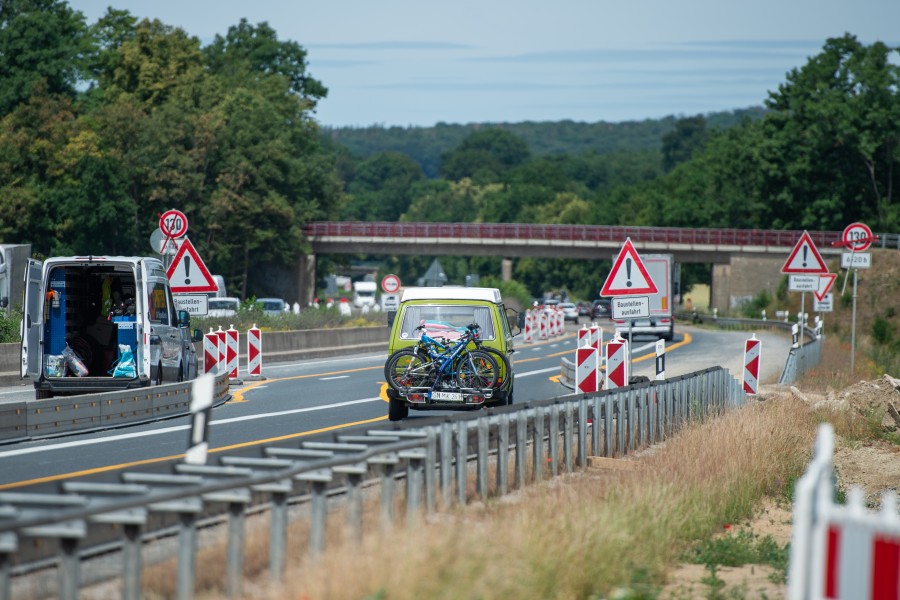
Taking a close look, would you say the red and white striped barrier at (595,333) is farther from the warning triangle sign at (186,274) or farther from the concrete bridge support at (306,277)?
the concrete bridge support at (306,277)

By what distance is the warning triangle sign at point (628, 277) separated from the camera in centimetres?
2042

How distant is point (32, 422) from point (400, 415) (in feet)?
18.1

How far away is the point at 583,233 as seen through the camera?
95938 mm

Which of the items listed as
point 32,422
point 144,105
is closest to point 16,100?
point 144,105

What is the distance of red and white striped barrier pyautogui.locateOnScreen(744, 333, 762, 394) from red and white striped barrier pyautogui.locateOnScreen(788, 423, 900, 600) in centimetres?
1841

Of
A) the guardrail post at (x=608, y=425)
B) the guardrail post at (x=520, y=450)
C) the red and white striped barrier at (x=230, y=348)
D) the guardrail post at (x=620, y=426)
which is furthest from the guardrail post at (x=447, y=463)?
the red and white striped barrier at (x=230, y=348)

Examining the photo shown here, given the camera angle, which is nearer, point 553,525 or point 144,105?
point 553,525

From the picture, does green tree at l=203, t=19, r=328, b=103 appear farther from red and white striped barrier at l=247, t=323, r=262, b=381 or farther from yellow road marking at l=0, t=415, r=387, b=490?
yellow road marking at l=0, t=415, r=387, b=490

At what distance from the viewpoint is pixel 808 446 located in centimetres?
1770

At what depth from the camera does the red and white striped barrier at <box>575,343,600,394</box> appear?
66.5ft

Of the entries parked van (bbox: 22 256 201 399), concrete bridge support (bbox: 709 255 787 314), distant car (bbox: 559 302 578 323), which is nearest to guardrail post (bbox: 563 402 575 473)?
parked van (bbox: 22 256 201 399)

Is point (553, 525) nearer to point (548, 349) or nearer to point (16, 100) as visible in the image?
point (548, 349)

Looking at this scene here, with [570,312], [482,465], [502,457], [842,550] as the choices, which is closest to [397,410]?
[502,457]

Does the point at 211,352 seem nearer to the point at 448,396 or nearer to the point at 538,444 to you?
the point at 448,396
